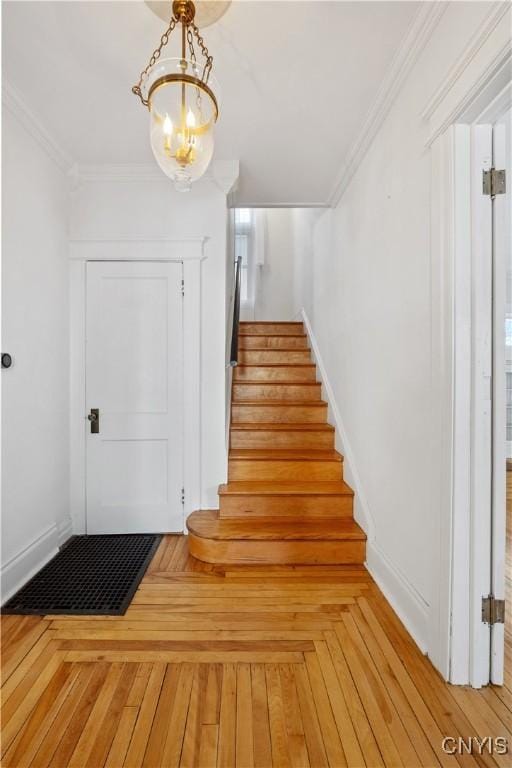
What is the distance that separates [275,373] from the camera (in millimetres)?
4000

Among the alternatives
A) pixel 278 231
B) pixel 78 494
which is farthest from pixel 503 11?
pixel 278 231

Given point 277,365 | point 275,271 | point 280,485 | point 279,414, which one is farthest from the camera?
point 275,271

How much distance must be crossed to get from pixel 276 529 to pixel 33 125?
9.30 ft

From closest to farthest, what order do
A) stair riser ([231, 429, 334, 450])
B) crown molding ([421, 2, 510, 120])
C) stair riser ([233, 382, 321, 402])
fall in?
crown molding ([421, 2, 510, 120]), stair riser ([231, 429, 334, 450]), stair riser ([233, 382, 321, 402])

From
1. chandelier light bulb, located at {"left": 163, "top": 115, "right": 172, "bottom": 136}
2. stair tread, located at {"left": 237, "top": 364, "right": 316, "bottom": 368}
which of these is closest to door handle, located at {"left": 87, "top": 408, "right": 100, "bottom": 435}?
stair tread, located at {"left": 237, "top": 364, "right": 316, "bottom": 368}

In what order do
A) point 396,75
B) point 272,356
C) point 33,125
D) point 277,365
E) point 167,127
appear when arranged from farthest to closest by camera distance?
point 272,356 < point 277,365 < point 33,125 < point 396,75 < point 167,127

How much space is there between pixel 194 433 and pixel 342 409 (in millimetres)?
1192

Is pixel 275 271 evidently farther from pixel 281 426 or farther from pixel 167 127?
pixel 167 127

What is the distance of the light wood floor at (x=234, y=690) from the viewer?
120cm

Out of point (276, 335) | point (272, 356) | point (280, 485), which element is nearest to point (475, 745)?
point (280, 485)

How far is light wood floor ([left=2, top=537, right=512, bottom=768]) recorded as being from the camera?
1199 millimetres

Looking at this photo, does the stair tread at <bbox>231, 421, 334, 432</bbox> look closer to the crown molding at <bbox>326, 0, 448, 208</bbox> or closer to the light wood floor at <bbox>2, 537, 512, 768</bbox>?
the light wood floor at <bbox>2, 537, 512, 768</bbox>

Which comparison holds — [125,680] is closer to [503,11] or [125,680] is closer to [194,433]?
[194,433]

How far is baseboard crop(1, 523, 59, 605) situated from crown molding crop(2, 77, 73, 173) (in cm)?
243
